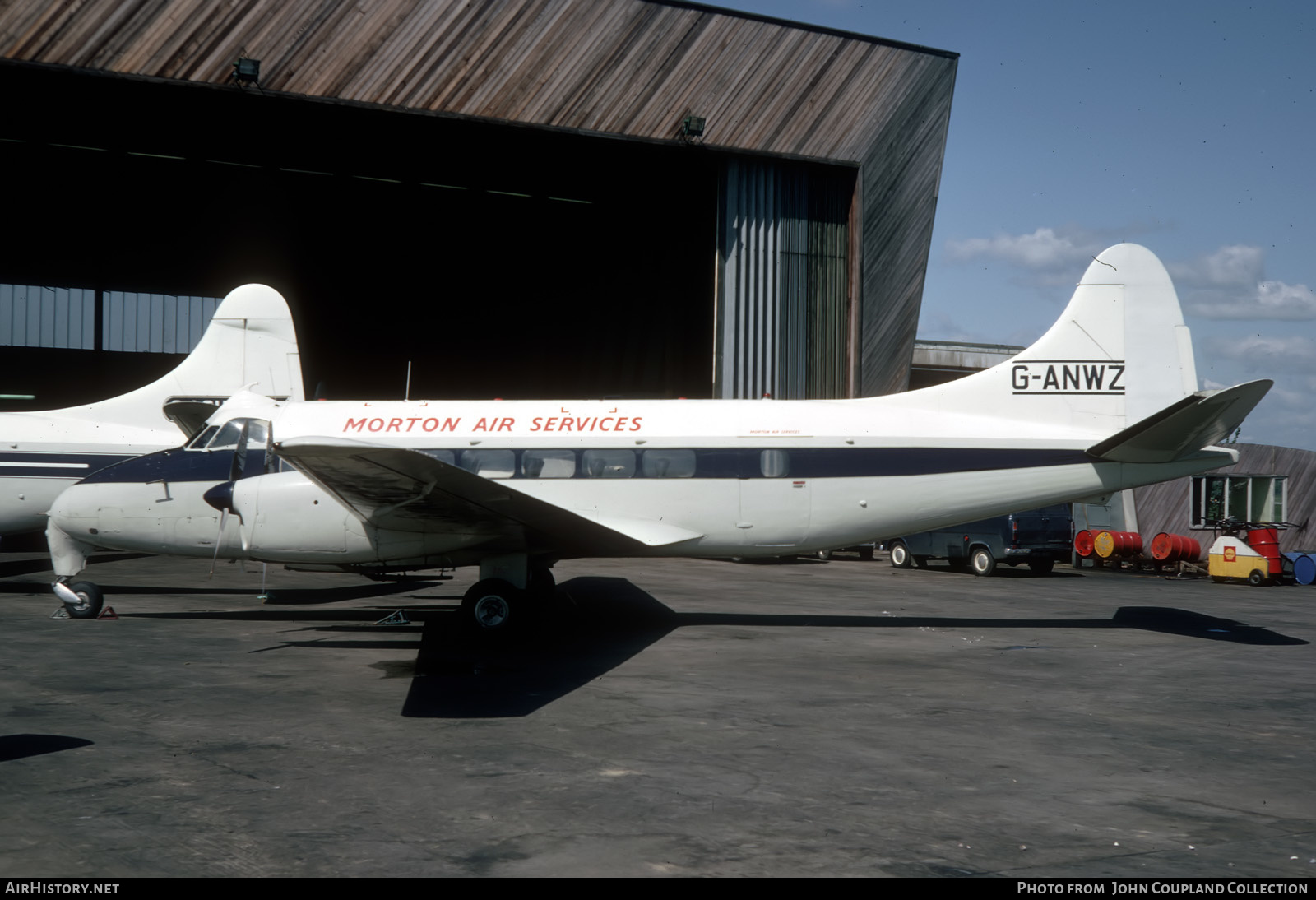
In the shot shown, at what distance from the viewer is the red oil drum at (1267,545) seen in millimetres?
26266

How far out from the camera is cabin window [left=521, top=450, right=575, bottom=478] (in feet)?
50.4

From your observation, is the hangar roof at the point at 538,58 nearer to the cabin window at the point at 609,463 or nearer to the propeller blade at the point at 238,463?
the propeller blade at the point at 238,463

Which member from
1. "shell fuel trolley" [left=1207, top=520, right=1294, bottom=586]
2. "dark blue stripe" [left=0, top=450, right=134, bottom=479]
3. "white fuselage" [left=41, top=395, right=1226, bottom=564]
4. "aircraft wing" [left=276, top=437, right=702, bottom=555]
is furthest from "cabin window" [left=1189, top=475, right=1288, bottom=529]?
"dark blue stripe" [left=0, top=450, right=134, bottom=479]

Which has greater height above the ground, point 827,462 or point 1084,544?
point 827,462

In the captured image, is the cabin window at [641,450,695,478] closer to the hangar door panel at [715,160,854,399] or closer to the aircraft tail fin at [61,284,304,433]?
the aircraft tail fin at [61,284,304,433]

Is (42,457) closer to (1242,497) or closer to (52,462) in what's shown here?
(52,462)

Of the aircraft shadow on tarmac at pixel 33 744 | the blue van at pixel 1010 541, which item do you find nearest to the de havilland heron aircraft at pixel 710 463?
the aircraft shadow on tarmac at pixel 33 744

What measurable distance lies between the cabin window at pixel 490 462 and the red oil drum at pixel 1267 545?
21.7 m

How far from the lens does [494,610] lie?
1388 cm

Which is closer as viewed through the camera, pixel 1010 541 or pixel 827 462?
pixel 827 462

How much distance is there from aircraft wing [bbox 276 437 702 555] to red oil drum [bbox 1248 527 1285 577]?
19.3m

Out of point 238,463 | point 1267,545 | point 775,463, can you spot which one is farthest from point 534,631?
point 1267,545

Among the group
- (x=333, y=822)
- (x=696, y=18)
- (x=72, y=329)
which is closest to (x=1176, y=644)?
(x=333, y=822)

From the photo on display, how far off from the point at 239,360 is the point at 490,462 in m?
9.00
